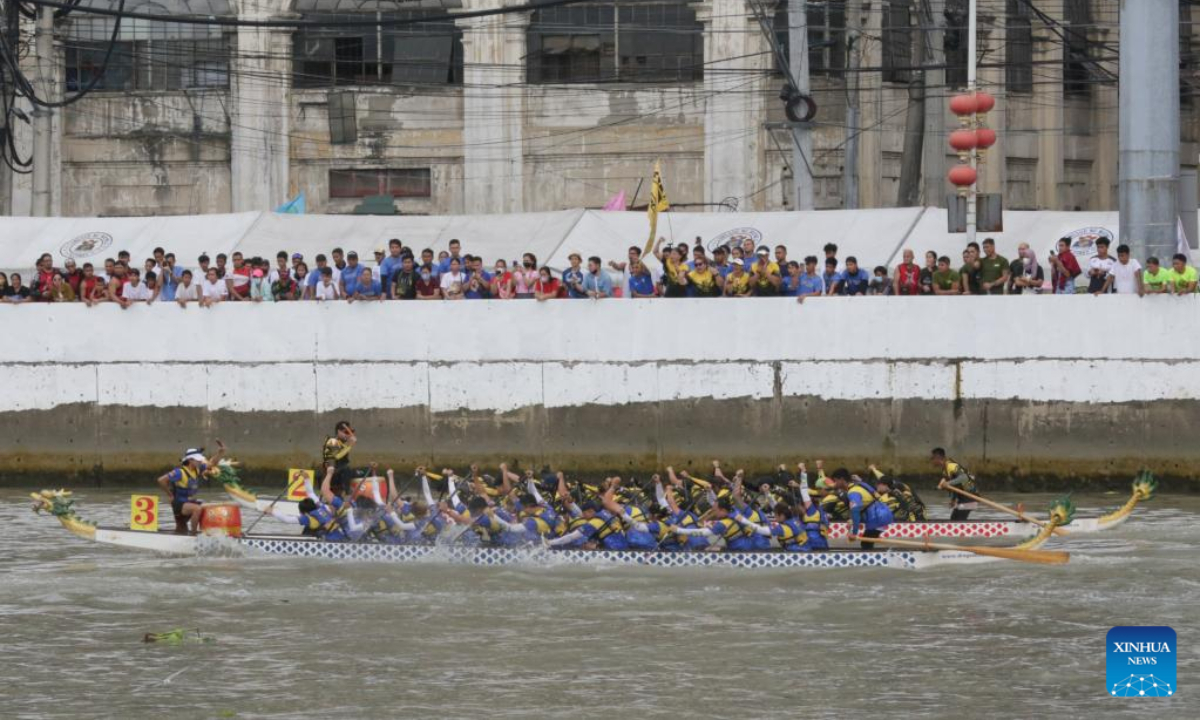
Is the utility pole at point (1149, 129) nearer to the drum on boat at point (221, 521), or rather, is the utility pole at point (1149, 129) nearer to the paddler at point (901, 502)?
the paddler at point (901, 502)

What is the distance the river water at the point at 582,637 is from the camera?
18031mm

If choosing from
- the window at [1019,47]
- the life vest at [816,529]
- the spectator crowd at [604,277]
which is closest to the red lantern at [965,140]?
the spectator crowd at [604,277]

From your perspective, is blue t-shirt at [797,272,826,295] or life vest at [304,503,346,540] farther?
blue t-shirt at [797,272,826,295]

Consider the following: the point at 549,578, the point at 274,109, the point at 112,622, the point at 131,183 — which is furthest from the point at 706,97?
the point at 112,622

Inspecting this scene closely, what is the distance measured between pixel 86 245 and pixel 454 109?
13.4 metres

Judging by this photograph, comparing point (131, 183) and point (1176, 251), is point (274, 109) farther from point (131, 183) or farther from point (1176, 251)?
point (1176, 251)

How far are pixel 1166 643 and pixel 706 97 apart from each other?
1123 inches

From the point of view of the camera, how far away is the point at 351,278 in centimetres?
3116

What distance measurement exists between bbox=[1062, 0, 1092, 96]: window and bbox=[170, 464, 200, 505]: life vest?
3185cm

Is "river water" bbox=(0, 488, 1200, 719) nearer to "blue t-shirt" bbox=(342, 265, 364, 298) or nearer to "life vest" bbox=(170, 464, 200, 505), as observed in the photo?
"life vest" bbox=(170, 464, 200, 505)

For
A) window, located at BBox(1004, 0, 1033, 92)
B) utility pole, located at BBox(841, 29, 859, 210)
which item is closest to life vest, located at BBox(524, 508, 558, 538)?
utility pole, located at BBox(841, 29, 859, 210)

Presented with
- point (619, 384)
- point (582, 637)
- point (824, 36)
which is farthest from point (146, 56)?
point (582, 637)

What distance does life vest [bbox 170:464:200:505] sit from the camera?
997 inches

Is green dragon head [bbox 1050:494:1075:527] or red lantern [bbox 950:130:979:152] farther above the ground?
red lantern [bbox 950:130:979:152]
